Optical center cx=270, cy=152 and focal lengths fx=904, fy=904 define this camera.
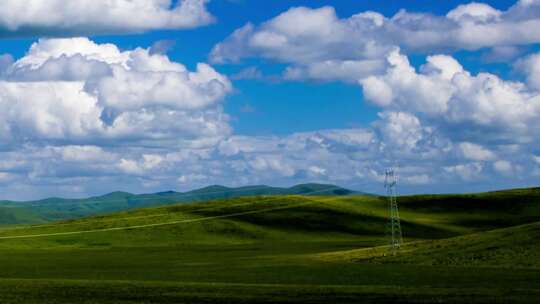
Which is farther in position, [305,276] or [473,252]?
[473,252]

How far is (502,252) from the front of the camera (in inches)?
4001

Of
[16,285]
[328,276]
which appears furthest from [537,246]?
[16,285]

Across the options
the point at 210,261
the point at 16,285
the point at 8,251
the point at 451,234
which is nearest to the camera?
the point at 16,285

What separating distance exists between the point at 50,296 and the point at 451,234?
133 meters

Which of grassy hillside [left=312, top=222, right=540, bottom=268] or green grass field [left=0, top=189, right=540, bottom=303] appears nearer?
green grass field [left=0, top=189, right=540, bottom=303]

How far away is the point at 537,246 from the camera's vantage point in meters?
101

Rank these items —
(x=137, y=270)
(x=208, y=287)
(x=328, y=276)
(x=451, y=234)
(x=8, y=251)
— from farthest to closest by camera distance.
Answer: (x=451, y=234)
(x=8, y=251)
(x=137, y=270)
(x=328, y=276)
(x=208, y=287)

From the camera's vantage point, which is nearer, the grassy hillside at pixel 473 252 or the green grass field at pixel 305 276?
the green grass field at pixel 305 276

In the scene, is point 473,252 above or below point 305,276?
above

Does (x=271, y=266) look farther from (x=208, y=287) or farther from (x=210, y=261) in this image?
(x=208, y=287)

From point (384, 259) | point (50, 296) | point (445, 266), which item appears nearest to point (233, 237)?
point (384, 259)

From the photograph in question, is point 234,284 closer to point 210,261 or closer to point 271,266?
point 271,266

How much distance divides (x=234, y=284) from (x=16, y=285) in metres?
19.6

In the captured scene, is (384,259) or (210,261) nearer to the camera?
(384,259)
